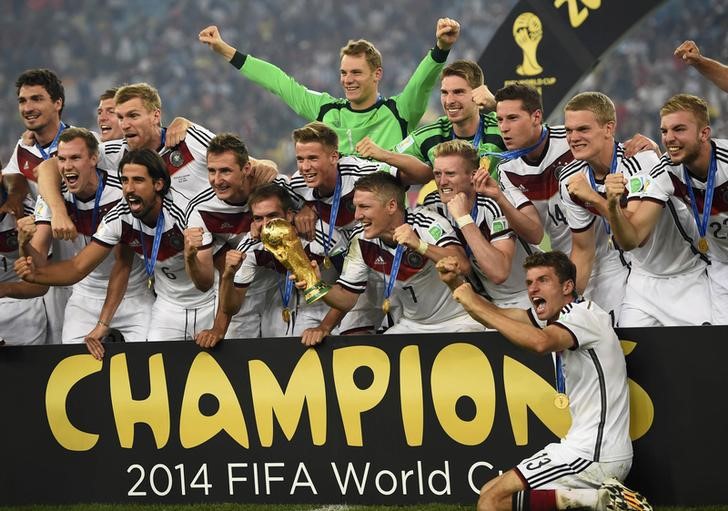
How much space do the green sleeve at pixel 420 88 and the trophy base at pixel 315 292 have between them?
1.73 metres

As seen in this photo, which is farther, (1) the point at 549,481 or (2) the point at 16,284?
(2) the point at 16,284

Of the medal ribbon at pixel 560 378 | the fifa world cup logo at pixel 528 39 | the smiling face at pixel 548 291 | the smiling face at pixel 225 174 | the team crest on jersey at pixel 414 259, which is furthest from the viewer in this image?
the fifa world cup logo at pixel 528 39

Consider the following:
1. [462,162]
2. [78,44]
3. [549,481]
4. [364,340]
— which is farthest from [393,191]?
[78,44]

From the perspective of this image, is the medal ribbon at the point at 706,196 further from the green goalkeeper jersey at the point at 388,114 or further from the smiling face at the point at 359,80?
the smiling face at the point at 359,80

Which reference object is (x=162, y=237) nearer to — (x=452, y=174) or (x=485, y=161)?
(x=452, y=174)

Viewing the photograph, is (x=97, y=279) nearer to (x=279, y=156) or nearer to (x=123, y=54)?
(x=279, y=156)

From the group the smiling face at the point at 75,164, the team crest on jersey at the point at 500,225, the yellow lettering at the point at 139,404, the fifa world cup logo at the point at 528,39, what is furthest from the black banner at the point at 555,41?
the yellow lettering at the point at 139,404

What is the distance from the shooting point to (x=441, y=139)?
6082 mm

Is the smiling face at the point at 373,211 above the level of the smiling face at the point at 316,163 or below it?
below

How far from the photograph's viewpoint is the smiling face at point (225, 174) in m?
5.75

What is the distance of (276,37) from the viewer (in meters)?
20.5

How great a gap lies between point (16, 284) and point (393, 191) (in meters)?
2.41

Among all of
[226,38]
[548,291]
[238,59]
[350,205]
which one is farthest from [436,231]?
[226,38]

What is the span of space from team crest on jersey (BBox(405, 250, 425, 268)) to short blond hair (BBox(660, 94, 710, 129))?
4.50 feet
